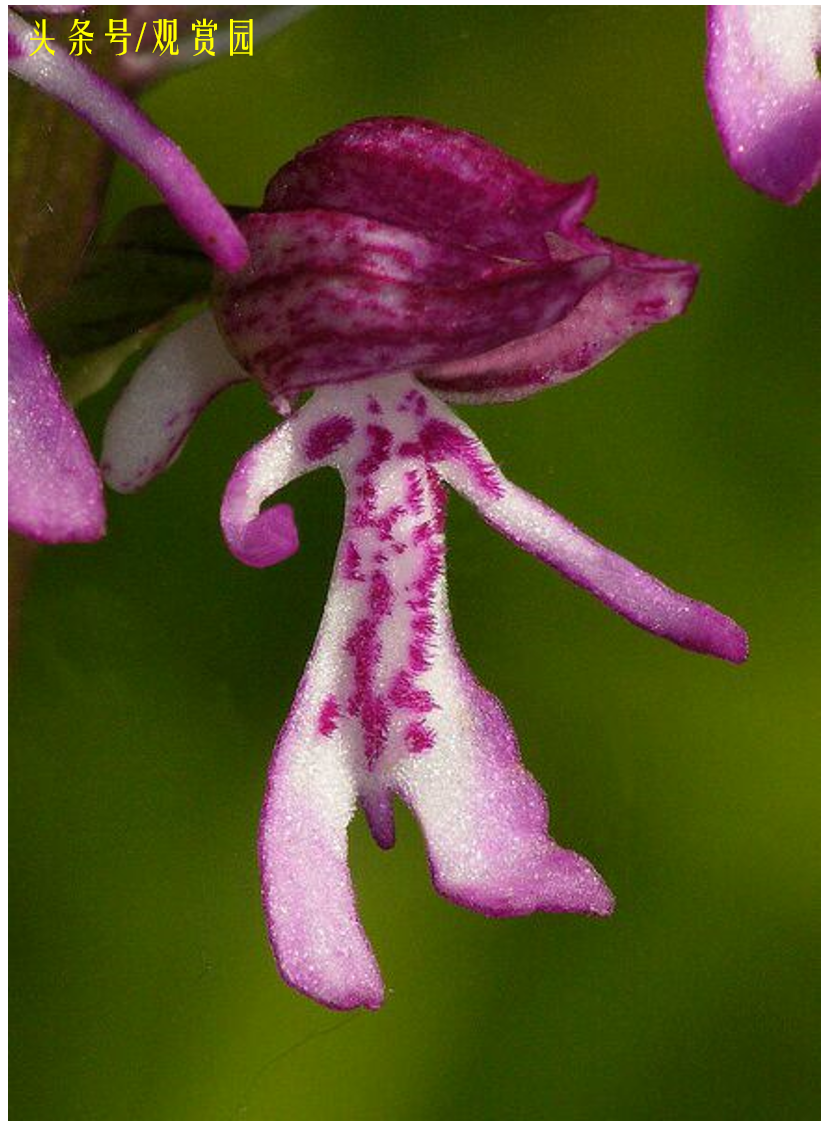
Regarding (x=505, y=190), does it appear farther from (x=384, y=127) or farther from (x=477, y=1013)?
(x=477, y=1013)

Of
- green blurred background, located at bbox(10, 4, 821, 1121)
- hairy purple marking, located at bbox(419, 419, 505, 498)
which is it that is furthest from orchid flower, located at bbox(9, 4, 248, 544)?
green blurred background, located at bbox(10, 4, 821, 1121)

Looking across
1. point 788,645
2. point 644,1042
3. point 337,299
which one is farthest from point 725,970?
point 337,299

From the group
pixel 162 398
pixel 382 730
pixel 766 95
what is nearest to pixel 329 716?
pixel 382 730

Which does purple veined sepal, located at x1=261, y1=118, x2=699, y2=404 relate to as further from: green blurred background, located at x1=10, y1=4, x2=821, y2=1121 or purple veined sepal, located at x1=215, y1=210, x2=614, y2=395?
green blurred background, located at x1=10, y1=4, x2=821, y2=1121

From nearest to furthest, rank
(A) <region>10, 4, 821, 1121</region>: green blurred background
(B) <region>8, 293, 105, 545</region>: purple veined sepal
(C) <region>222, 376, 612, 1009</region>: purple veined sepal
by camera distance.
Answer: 1. (B) <region>8, 293, 105, 545</region>: purple veined sepal
2. (C) <region>222, 376, 612, 1009</region>: purple veined sepal
3. (A) <region>10, 4, 821, 1121</region>: green blurred background

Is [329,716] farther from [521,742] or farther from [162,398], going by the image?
[521,742]

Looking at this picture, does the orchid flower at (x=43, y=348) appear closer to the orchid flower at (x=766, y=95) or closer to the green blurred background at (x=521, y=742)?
the orchid flower at (x=766, y=95)
